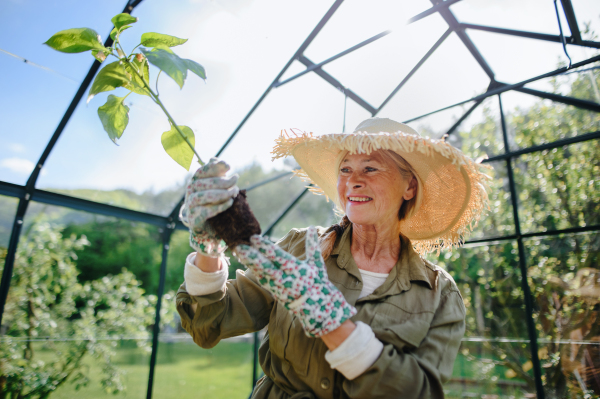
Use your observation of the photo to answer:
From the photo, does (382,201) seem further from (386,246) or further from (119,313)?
(119,313)

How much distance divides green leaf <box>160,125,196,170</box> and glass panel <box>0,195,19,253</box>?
216cm

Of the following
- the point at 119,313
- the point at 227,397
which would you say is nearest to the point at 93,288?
the point at 119,313

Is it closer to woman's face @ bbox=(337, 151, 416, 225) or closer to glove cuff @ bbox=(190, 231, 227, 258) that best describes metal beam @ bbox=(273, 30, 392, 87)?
woman's face @ bbox=(337, 151, 416, 225)

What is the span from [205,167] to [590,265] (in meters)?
3.37

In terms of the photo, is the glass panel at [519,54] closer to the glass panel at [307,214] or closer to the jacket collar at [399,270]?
the jacket collar at [399,270]

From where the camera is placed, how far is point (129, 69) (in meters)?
1.16

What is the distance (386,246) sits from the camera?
158 centimetres

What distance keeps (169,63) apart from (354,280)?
1005mm

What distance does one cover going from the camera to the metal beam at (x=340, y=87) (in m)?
2.81

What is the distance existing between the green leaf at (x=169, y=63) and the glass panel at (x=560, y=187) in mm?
3507

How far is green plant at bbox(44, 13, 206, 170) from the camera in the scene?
1.04 m

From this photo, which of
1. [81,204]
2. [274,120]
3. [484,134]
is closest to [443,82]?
[274,120]

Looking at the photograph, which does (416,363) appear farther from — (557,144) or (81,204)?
(81,204)

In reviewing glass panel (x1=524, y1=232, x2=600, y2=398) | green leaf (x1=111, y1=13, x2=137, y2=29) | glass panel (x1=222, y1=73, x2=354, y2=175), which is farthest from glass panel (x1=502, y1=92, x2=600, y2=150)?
green leaf (x1=111, y1=13, x2=137, y2=29)
